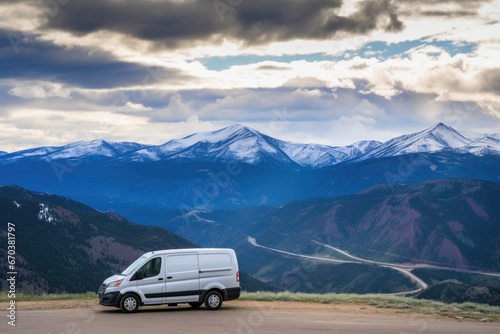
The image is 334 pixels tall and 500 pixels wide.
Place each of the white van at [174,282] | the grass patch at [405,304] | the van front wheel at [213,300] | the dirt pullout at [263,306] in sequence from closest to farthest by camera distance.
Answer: the white van at [174,282], the grass patch at [405,304], the van front wheel at [213,300], the dirt pullout at [263,306]

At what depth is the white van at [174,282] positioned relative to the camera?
31.9 metres

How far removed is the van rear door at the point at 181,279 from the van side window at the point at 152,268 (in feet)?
1.46

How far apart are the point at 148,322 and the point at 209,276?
15.5 ft

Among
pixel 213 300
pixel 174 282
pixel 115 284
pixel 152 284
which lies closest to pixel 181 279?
pixel 174 282

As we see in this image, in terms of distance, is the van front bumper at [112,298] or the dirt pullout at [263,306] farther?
the dirt pullout at [263,306]

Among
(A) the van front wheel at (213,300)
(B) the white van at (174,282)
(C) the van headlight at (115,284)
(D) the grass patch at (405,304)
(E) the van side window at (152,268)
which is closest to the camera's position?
(C) the van headlight at (115,284)

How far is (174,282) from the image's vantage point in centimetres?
3216

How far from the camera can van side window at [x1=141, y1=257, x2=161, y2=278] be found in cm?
3206

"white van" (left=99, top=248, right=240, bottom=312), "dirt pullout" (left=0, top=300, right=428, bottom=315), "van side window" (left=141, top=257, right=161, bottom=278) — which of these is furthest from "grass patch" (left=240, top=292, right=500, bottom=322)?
"van side window" (left=141, top=257, right=161, bottom=278)

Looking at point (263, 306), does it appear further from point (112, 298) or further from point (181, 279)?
point (112, 298)

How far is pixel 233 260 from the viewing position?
33.4 m

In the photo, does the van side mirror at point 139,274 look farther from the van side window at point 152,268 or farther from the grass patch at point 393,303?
the grass patch at point 393,303

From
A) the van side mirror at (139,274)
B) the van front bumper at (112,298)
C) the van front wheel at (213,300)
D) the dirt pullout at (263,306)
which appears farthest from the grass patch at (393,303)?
the van side mirror at (139,274)

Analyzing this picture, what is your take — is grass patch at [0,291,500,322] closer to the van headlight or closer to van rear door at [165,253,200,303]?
van rear door at [165,253,200,303]
